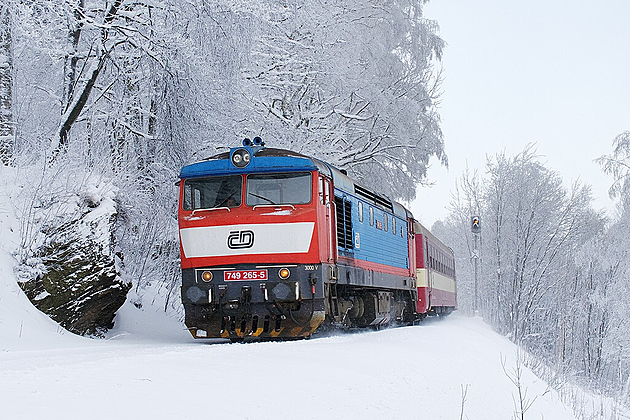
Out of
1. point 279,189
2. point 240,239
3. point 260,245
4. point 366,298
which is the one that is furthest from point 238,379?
point 366,298

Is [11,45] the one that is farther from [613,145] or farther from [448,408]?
[613,145]

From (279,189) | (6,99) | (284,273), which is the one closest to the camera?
(284,273)

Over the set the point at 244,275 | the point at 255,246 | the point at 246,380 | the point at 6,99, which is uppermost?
the point at 6,99

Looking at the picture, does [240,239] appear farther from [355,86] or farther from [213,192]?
[355,86]

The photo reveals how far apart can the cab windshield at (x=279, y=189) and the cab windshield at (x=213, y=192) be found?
0.67 feet

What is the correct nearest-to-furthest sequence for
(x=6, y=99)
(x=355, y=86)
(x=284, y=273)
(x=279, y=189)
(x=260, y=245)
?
1. (x=284, y=273)
2. (x=260, y=245)
3. (x=279, y=189)
4. (x=6, y=99)
5. (x=355, y=86)

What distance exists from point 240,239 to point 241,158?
1326 millimetres

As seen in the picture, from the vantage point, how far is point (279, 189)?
11555 mm

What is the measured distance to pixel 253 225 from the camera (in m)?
11.2

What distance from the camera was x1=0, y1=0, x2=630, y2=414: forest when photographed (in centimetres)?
1173

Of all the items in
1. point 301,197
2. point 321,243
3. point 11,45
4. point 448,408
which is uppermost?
point 11,45

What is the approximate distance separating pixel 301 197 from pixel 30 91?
350 inches

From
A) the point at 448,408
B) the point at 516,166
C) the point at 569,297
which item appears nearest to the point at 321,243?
the point at 448,408

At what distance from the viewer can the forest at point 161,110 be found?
38.5 ft
